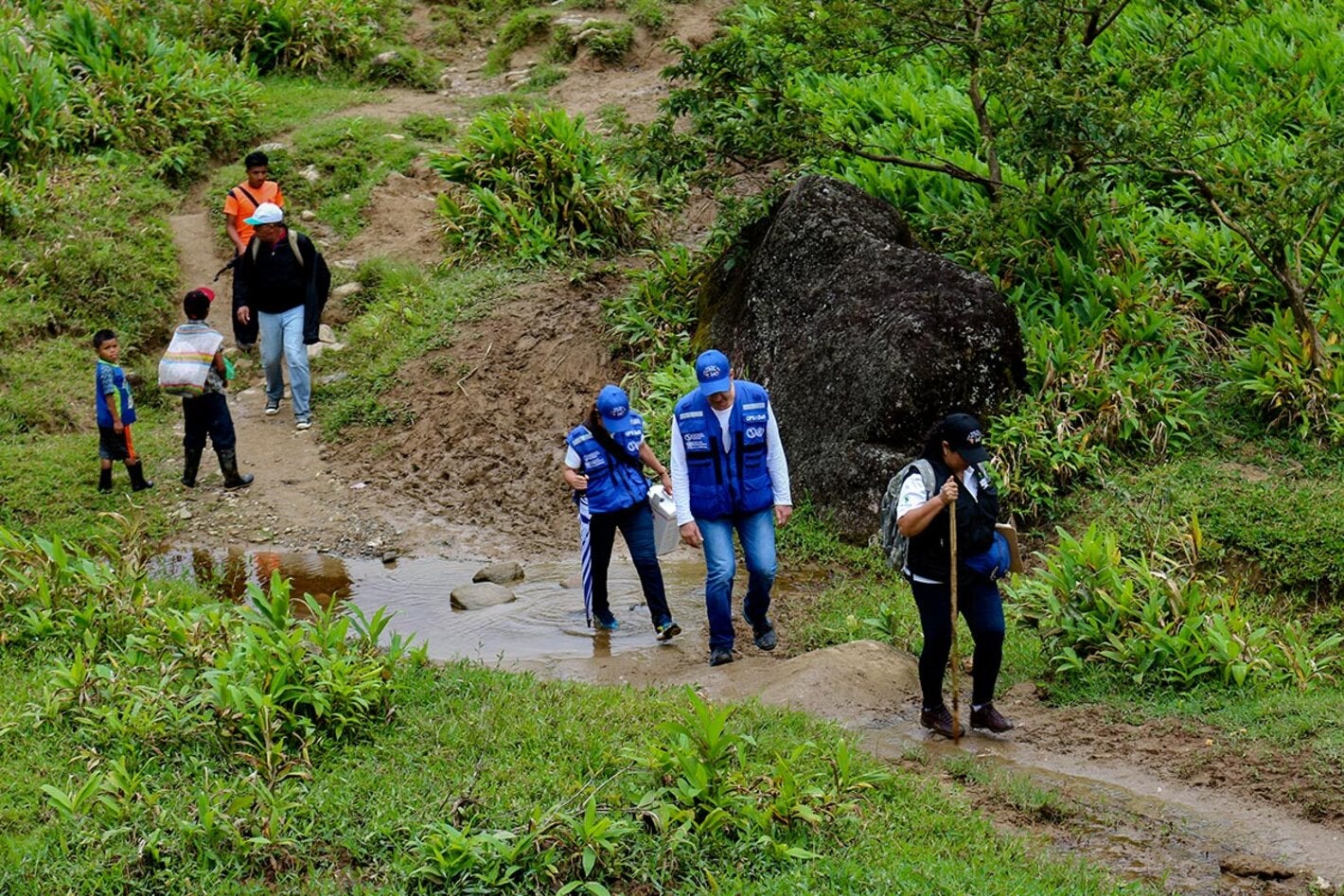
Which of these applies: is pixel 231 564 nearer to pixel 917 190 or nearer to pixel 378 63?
pixel 917 190

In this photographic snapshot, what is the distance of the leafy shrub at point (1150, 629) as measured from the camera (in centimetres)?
751

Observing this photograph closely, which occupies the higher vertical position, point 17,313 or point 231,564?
point 17,313

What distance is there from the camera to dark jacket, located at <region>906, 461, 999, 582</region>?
22.1 feet

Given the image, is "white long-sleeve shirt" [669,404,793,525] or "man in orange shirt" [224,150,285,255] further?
"man in orange shirt" [224,150,285,255]

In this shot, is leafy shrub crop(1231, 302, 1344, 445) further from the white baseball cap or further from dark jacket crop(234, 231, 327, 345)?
the white baseball cap

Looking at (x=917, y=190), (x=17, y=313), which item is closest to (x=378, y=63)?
(x=17, y=313)

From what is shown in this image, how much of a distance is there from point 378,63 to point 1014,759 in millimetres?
14305

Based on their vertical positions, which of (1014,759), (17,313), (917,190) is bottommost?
(1014,759)

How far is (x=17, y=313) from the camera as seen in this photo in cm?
1312

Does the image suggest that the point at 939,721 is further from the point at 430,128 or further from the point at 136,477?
the point at 430,128

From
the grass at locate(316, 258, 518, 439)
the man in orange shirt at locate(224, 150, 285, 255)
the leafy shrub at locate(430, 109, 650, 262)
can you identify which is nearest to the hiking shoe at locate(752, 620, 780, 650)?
the grass at locate(316, 258, 518, 439)

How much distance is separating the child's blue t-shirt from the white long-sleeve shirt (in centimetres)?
492

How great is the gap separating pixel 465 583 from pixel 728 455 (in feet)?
9.31

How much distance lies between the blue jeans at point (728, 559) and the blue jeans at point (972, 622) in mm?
1394
